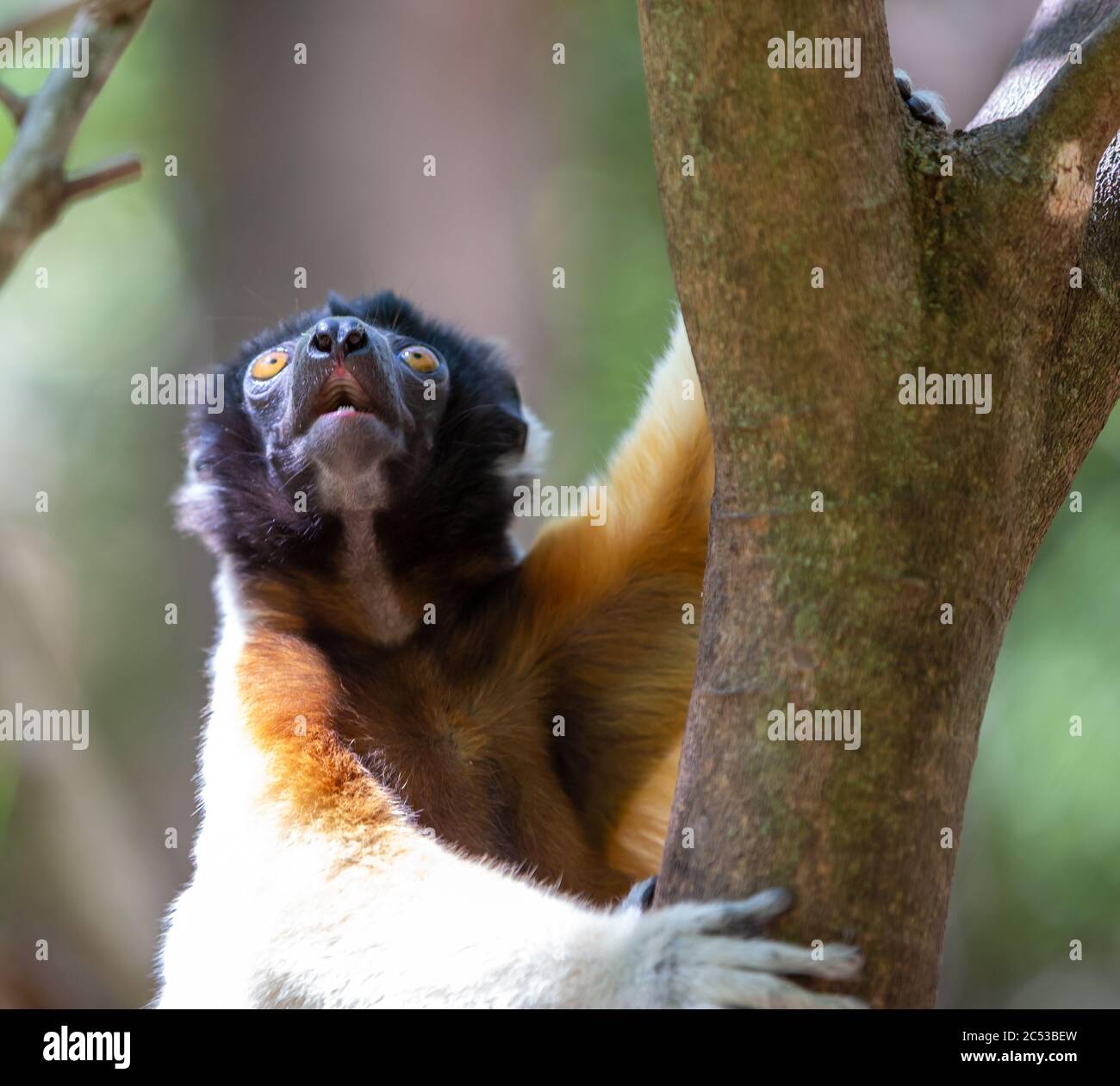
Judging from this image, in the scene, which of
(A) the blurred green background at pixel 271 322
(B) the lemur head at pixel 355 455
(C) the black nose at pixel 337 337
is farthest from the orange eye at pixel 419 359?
(A) the blurred green background at pixel 271 322

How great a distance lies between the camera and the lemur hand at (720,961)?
9.96 ft

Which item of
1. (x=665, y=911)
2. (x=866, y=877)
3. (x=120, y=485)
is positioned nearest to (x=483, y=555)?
(x=665, y=911)

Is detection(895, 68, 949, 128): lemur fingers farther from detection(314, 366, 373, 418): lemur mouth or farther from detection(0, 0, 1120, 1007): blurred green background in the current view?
detection(0, 0, 1120, 1007): blurred green background

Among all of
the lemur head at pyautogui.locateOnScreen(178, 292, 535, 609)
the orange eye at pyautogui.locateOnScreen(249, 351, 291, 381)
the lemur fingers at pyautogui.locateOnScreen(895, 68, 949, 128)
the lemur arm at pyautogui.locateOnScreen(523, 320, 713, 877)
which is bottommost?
the lemur arm at pyautogui.locateOnScreen(523, 320, 713, 877)

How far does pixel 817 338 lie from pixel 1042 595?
24.5 feet

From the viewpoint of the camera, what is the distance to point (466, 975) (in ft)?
12.0

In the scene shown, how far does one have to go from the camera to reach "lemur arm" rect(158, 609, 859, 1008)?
3.29 m

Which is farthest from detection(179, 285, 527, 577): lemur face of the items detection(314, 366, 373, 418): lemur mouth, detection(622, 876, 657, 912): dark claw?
detection(622, 876, 657, 912): dark claw

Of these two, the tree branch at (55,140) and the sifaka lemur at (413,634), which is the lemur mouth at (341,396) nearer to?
the sifaka lemur at (413,634)

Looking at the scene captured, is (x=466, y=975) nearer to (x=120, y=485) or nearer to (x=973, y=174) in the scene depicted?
(x=973, y=174)

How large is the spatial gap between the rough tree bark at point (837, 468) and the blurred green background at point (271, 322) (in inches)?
239

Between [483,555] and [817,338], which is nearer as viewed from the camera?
[817,338]

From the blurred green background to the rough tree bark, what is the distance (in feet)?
19.9

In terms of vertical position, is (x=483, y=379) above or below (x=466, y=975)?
above
